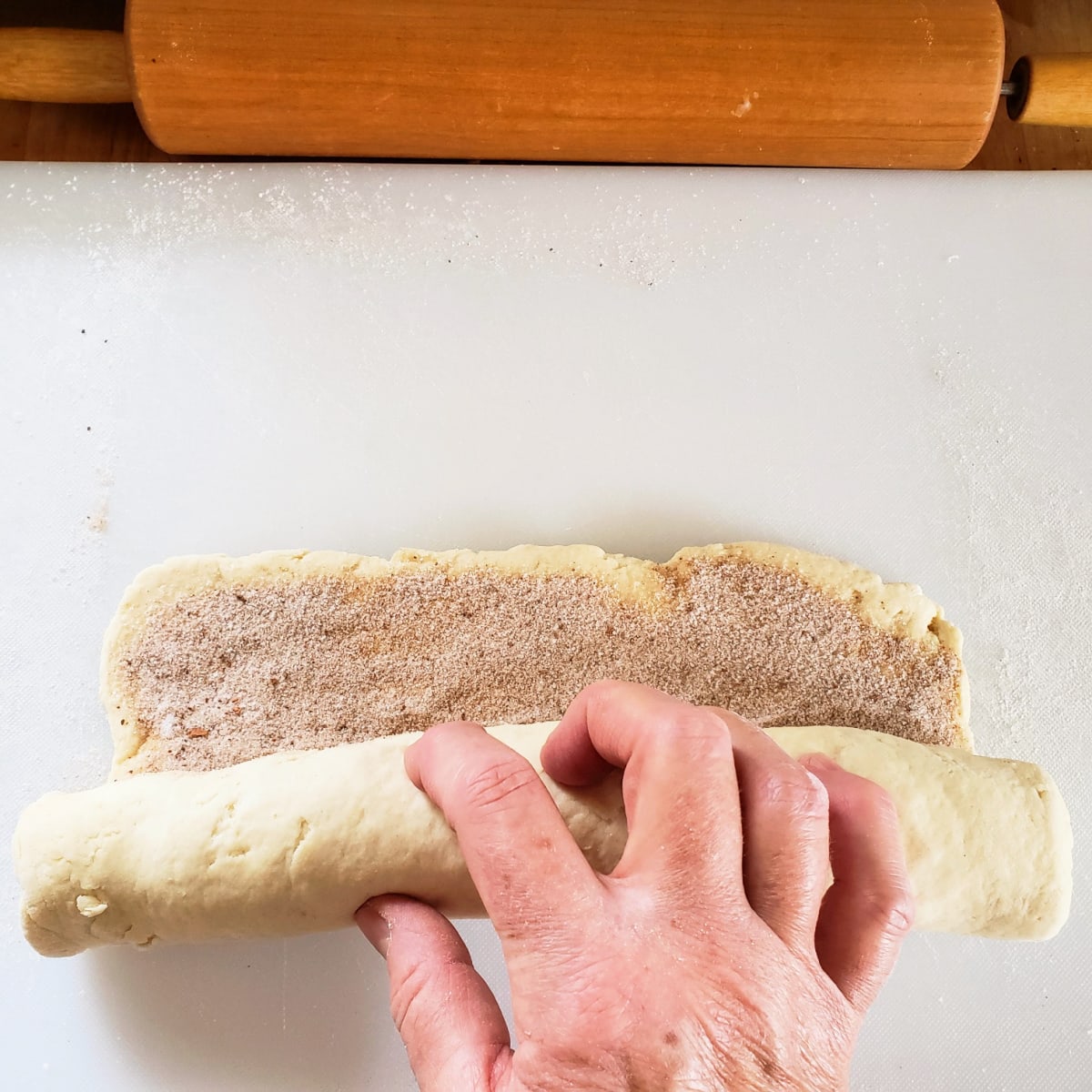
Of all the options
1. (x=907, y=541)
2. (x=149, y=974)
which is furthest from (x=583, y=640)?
(x=149, y=974)

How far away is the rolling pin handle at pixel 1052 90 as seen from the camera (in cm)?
187

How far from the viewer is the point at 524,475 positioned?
1.83 m

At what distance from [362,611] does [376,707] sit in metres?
0.17

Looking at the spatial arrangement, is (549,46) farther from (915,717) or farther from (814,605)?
(915,717)

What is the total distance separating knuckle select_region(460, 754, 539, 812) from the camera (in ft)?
3.32

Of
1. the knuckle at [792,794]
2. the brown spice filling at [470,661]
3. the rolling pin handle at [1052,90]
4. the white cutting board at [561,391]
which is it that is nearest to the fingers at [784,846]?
the knuckle at [792,794]

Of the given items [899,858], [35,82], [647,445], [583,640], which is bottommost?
[899,858]

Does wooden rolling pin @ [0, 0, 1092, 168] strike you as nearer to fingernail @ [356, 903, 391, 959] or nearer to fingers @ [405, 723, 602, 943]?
fingers @ [405, 723, 602, 943]

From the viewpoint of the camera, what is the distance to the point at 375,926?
4.52 feet

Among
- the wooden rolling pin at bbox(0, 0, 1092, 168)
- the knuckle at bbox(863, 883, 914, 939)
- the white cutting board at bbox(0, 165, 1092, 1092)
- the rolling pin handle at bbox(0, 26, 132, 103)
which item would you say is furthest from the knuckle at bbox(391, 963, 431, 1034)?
the rolling pin handle at bbox(0, 26, 132, 103)

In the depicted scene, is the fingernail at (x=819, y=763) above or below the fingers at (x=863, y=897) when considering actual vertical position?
above

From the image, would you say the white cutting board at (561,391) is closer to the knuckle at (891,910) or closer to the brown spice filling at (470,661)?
the brown spice filling at (470,661)

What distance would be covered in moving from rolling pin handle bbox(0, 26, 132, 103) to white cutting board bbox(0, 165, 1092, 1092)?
0.17 metres

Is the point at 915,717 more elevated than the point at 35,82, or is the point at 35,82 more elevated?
the point at 35,82
